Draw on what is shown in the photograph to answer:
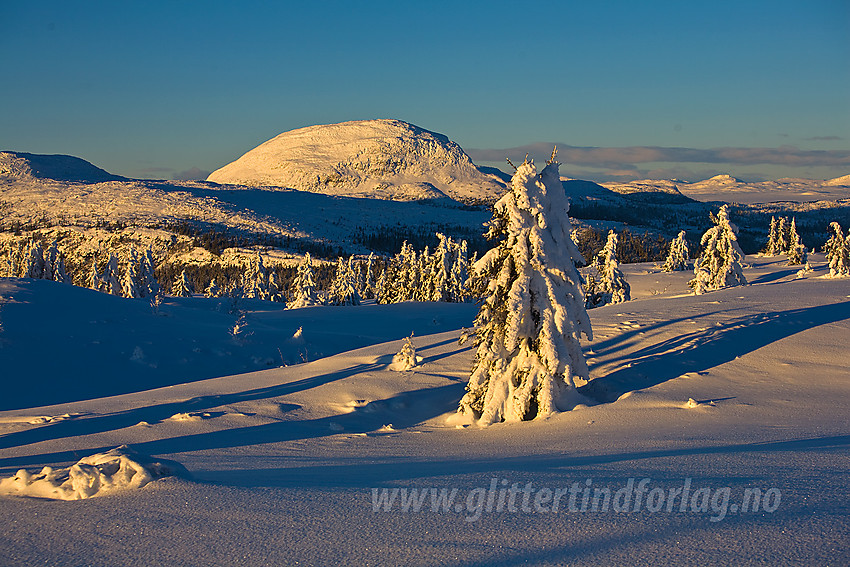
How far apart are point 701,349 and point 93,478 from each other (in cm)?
1241

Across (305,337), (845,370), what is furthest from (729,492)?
(305,337)

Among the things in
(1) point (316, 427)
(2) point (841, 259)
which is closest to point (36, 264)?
(1) point (316, 427)

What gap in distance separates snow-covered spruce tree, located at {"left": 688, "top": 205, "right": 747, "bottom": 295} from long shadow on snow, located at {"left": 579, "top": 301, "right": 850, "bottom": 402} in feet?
84.0

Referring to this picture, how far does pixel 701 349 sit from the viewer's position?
13.7 m

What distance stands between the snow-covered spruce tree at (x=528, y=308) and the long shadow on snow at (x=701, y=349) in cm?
107

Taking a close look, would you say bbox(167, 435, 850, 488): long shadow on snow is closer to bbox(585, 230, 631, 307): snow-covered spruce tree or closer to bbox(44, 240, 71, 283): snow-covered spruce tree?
bbox(585, 230, 631, 307): snow-covered spruce tree

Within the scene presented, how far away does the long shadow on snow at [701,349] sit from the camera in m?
12.4

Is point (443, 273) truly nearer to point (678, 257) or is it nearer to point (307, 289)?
point (307, 289)

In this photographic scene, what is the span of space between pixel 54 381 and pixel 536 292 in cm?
1785

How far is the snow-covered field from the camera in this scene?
421cm

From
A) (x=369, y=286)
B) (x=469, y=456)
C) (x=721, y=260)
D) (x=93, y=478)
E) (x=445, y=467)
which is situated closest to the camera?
(x=93, y=478)

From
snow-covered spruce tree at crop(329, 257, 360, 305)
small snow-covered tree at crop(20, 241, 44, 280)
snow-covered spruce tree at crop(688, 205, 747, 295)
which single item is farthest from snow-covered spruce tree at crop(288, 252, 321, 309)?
snow-covered spruce tree at crop(688, 205, 747, 295)

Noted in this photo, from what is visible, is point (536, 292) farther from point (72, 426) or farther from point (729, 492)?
point (72, 426)

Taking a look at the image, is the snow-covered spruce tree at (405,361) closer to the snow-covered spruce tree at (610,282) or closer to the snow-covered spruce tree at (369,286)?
the snow-covered spruce tree at (610,282)
